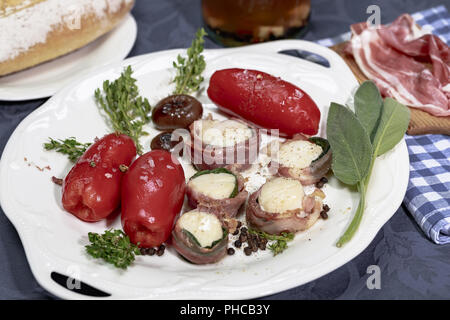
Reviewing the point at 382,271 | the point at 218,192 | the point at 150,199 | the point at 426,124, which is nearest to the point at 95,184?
the point at 150,199

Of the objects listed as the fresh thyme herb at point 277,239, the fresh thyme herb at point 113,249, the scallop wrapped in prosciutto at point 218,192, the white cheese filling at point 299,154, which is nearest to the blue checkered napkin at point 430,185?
the white cheese filling at point 299,154

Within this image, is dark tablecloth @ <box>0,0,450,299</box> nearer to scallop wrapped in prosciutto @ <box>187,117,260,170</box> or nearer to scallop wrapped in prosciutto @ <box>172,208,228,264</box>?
scallop wrapped in prosciutto @ <box>172,208,228,264</box>

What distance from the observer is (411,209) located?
83.5 inches

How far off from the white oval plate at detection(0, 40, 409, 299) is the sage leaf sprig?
46mm

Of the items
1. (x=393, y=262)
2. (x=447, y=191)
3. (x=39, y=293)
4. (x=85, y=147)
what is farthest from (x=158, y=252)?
(x=447, y=191)

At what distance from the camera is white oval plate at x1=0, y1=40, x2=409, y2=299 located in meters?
1.69

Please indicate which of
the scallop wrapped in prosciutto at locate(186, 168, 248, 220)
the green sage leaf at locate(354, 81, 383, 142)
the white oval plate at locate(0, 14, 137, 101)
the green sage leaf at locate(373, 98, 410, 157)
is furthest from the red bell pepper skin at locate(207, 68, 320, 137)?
the white oval plate at locate(0, 14, 137, 101)

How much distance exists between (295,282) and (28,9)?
1737 mm

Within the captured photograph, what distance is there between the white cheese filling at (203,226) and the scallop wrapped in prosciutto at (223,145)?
13.8 inches

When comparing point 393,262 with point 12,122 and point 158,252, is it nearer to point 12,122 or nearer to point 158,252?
point 158,252

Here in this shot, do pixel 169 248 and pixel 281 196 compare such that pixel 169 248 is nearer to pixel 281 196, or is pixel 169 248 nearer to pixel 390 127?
pixel 281 196

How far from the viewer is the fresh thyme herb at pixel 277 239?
184 centimetres

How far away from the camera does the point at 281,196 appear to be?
1.90 meters

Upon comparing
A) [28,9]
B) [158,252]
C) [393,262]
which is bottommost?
[393,262]
